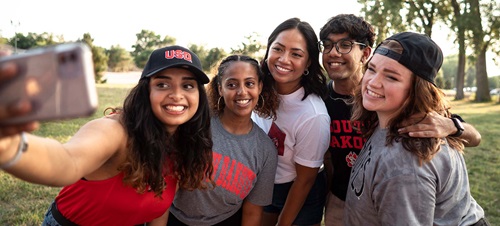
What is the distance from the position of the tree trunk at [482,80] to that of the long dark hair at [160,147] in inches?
1272

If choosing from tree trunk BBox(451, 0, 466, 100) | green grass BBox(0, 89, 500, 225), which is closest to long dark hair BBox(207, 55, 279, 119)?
green grass BBox(0, 89, 500, 225)

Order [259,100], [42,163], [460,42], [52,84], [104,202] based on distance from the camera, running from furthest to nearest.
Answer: [460,42], [259,100], [104,202], [42,163], [52,84]

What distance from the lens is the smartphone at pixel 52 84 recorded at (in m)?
0.92

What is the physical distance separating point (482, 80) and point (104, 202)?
33544 millimetres

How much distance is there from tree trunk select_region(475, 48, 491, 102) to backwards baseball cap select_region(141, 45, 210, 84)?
3244cm

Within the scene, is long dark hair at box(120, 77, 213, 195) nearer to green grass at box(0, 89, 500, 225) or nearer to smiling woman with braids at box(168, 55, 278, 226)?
smiling woman with braids at box(168, 55, 278, 226)

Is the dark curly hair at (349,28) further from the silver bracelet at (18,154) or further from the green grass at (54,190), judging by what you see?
the silver bracelet at (18,154)

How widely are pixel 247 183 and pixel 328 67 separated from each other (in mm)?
1320

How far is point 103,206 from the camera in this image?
2.15 metres

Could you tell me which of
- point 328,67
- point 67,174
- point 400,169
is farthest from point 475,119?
point 67,174

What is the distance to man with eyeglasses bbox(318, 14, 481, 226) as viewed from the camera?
10.5 ft

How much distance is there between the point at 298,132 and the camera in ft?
10.0

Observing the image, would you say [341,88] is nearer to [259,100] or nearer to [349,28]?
[349,28]

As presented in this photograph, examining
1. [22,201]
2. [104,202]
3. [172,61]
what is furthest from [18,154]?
[22,201]
